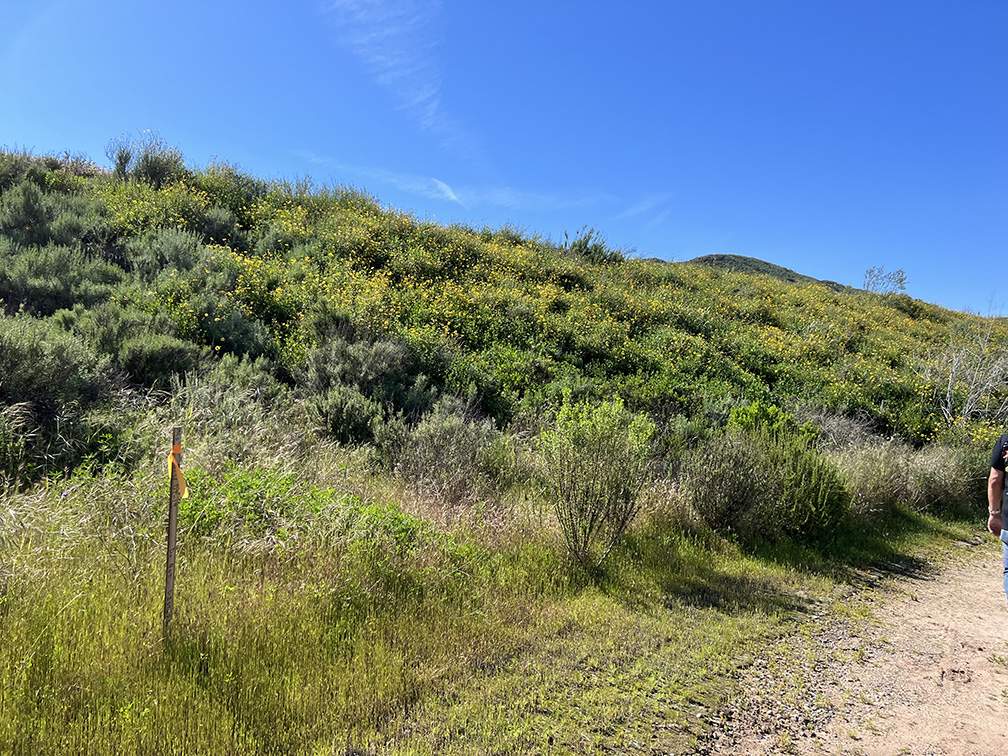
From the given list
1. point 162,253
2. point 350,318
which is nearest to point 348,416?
point 350,318

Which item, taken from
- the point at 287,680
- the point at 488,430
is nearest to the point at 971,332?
the point at 488,430

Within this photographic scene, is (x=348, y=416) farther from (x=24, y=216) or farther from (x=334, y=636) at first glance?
(x=24, y=216)

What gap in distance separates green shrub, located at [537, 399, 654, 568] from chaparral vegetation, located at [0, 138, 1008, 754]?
0.03 meters

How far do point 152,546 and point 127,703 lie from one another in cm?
139

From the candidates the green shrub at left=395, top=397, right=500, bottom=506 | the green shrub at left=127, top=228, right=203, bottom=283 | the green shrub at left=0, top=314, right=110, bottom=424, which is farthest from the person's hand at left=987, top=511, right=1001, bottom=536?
the green shrub at left=127, top=228, right=203, bottom=283

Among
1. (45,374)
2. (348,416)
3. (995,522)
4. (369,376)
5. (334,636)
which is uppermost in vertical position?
(369,376)

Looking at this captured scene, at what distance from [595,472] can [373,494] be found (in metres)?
2.34

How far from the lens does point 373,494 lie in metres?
5.50

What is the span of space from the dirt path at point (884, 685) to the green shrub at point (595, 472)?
175 cm

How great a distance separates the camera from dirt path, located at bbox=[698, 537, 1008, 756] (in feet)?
10.7

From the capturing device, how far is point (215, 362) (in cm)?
814

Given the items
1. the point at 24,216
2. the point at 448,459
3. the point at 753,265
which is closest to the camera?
the point at 448,459

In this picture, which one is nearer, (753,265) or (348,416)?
(348,416)

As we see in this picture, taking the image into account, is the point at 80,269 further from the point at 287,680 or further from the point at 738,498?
the point at 738,498
